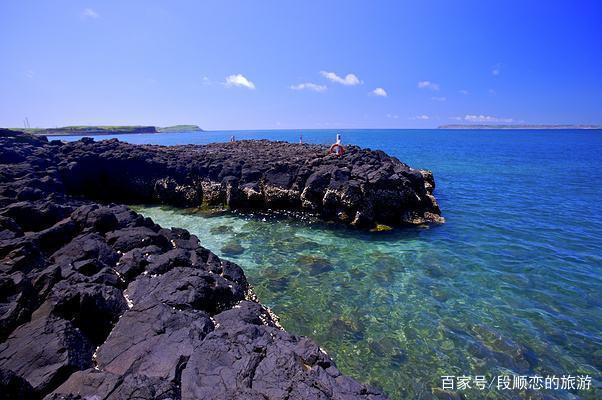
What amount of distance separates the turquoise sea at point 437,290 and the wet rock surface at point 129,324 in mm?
3112

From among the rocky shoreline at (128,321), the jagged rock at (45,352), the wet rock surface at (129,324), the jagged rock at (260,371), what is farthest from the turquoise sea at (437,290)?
the jagged rock at (45,352)

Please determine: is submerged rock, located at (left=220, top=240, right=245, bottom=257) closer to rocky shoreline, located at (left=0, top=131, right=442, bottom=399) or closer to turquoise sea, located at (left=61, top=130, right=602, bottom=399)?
turquoise sea, located at (left=61, top=130, right=602, bottom=399)

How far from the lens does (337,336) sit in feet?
36.2

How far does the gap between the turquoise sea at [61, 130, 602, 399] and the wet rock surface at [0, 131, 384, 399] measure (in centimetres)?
311

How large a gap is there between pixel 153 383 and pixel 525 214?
Answer: 29.8 meters

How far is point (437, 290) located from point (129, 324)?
1221cm

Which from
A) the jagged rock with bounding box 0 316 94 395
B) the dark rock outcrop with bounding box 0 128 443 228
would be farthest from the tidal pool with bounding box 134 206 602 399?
the jagged rock with bounding box 0 316 94 395

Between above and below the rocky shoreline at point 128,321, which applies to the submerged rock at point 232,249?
below

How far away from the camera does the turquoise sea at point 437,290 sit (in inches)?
388

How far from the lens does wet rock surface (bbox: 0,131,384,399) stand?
5848 mm

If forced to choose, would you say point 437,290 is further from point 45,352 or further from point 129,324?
point 45,352

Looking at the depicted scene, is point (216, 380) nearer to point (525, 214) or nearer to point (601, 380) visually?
point (601, 380)

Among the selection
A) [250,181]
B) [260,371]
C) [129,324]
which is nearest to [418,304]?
[260,371]

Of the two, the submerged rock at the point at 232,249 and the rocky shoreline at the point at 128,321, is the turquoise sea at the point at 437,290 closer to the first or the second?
the submerged rock at the point at 232,249
